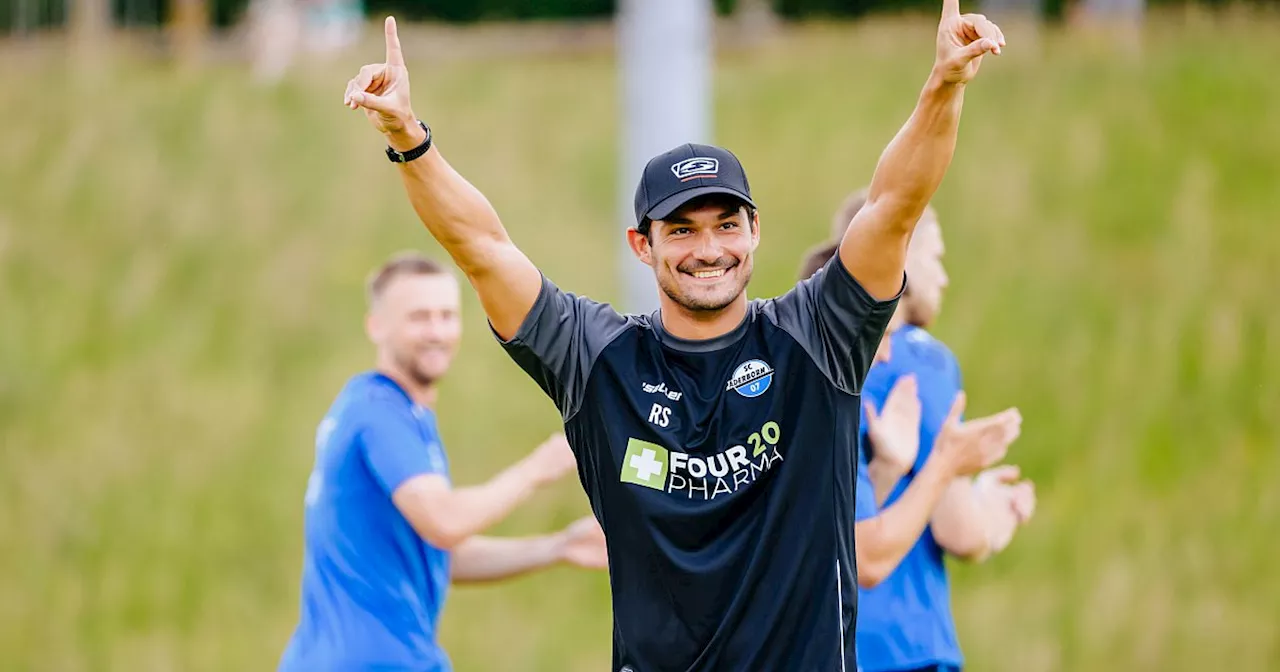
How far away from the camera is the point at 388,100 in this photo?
12.6 ft

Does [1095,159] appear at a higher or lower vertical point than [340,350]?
higher

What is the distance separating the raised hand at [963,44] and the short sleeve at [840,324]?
1.73 ft

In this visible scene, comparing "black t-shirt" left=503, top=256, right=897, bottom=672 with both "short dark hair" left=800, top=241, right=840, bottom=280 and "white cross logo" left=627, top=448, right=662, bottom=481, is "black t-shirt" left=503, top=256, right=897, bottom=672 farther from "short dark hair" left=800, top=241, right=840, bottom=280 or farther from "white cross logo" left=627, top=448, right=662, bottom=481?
"short dark hair" left=800, top=241, right=840, bottom=280

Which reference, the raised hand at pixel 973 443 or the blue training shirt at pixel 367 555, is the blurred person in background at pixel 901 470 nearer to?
the raised hand at pixel 973 443

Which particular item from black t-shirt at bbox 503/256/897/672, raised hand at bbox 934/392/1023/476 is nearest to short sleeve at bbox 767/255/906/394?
black t-shirt at bbox 503/256/897/672

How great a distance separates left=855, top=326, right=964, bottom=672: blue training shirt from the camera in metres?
4.77

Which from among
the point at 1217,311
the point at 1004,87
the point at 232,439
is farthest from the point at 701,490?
the point at 1004,87

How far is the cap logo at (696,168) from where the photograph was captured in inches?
156

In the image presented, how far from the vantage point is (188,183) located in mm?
14719

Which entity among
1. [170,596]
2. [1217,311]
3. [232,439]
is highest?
[1217,311]

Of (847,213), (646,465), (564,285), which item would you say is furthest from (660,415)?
(564,285)

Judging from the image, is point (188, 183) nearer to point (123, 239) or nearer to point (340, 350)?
point (123, 239)

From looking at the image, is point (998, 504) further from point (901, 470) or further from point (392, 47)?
point (392, 47)

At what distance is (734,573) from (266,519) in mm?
7936
